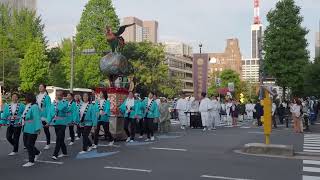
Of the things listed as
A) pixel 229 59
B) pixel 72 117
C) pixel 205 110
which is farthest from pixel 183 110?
pixel 229 59

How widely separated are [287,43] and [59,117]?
3523 cm

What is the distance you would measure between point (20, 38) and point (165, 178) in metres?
57.7

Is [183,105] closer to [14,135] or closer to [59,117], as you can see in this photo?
[14,135]

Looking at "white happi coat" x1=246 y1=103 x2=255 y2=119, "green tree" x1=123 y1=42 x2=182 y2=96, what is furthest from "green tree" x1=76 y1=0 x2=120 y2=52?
"white happi coat" x1=246 y1=103 x2=255 y2=119

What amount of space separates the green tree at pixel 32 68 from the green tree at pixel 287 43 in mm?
27246

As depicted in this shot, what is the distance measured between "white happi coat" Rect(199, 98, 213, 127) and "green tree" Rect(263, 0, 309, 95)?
21228mm

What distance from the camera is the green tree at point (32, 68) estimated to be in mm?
56406

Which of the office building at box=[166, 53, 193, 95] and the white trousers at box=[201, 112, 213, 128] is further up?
the office building at box=[166, 53, 193, 95]

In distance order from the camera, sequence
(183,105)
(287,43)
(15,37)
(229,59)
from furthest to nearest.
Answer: (229,59), (15,37), (287,43), (183,105)

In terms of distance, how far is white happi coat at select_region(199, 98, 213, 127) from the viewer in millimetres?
25202

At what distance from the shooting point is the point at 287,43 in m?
44.4

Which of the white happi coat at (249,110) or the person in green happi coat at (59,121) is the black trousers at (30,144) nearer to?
the person in green happi coat at (59,121)

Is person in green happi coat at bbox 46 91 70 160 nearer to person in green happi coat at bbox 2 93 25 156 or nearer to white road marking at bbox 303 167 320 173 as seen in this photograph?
person in green happi coat at bbox 2 93 25 156

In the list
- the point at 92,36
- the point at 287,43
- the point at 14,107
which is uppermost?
the point at 92,36
